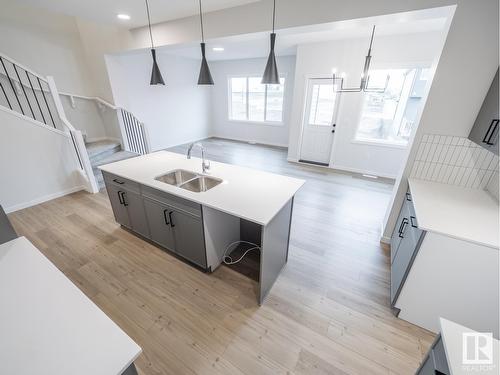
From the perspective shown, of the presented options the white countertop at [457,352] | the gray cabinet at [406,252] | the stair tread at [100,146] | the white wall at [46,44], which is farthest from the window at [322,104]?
the white wall at [46,44]

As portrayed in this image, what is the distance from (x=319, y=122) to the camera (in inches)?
200

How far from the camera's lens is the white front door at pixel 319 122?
4.74 meters

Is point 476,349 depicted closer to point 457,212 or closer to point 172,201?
point 457,212

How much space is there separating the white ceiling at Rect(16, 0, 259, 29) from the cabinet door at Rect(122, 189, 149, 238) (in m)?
2.23

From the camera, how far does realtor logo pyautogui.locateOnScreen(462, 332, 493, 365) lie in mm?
719

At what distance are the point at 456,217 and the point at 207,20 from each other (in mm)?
→ 3295

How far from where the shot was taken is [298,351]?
1543 mm

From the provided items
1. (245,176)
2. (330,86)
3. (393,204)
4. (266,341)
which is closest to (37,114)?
(245,176)

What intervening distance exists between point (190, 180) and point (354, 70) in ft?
13.3

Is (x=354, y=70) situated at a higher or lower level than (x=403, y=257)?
higher

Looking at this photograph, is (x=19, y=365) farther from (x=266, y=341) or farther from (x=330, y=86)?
(x=330, y=86)

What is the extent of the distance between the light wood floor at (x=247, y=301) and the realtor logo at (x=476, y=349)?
960 millimetres

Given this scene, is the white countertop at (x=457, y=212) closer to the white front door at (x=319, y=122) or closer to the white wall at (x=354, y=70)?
the white wall at (x=354, y=70)

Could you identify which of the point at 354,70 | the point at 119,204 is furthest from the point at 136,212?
the point at 354,70
